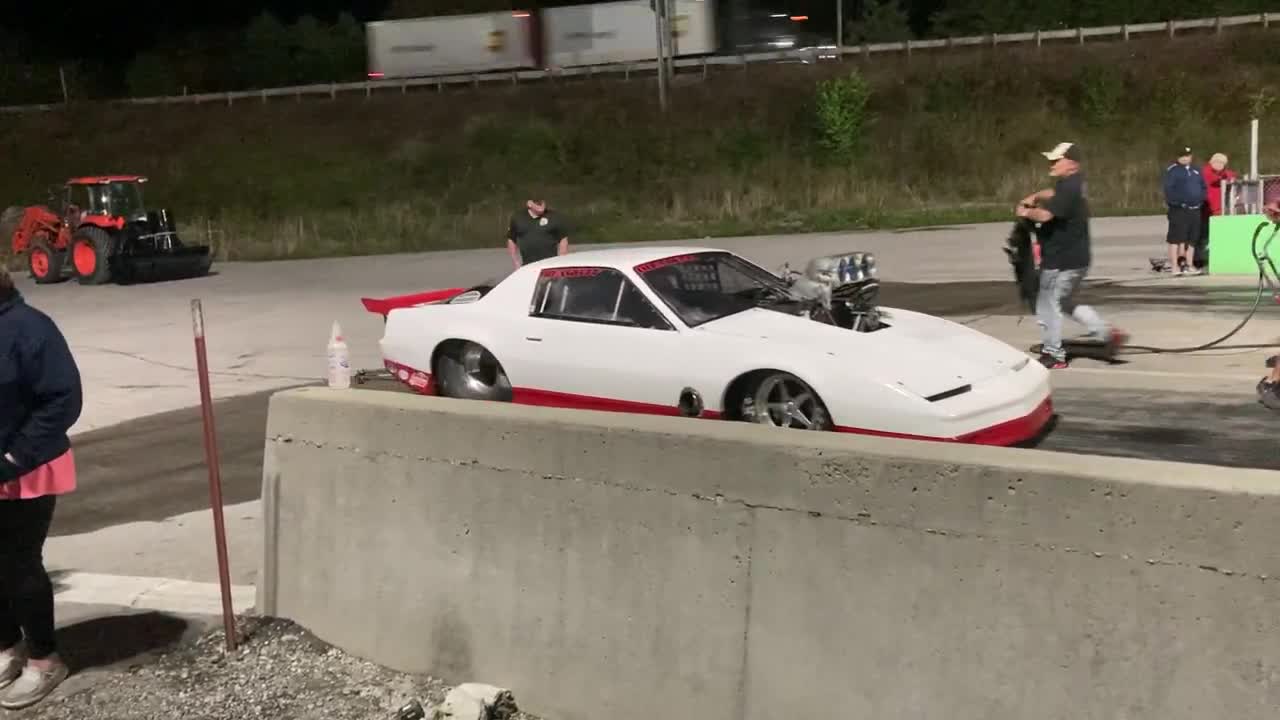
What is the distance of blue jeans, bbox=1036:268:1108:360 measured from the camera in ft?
32.7

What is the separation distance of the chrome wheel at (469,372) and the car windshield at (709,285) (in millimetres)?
1445

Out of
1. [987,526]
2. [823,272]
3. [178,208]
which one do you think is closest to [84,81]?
[178,208]

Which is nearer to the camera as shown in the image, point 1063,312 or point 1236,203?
point 1063,312

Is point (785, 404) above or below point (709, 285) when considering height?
below

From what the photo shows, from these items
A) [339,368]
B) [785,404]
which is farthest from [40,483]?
[785,404]

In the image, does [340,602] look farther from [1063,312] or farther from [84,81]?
[84,81]

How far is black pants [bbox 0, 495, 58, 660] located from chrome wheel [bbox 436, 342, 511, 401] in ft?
13.4

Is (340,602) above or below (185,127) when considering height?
below

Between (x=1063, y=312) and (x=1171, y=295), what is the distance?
5109 millimetres

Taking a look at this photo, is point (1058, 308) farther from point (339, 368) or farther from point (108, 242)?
point (108, 242)

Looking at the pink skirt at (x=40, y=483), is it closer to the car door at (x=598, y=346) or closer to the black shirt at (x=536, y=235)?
the car door at (x=598, y=346)

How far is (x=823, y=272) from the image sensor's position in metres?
7.66

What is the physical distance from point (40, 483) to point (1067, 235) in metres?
7.96

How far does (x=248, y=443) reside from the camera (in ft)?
30.2
